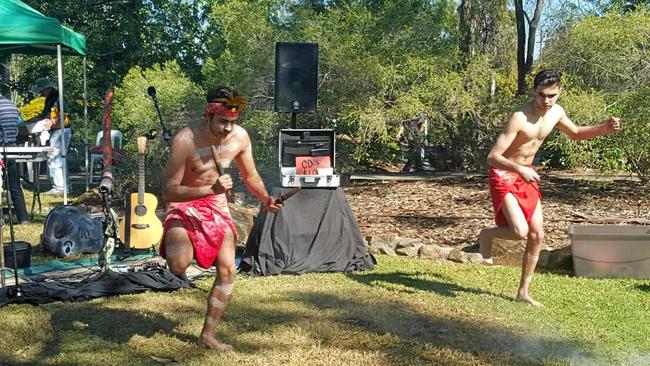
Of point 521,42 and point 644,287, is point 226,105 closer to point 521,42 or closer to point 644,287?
point 644,287

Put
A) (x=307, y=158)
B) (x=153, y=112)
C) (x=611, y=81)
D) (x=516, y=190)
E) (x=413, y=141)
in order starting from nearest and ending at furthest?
(x=516, y=190) < (x=307, y=158) < (x=611, y=81) < (x=153, y=112) < (x=413, y=141)

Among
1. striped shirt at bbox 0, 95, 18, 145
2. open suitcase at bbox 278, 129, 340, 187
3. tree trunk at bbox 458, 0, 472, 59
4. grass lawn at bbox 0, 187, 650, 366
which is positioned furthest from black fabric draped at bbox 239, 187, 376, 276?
tree trunk at bbox 458, 0, 472, 59

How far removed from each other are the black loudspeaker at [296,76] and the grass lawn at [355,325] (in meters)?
2.53

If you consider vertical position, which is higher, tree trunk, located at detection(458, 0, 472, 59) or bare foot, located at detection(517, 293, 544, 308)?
tree trunk, located at detection(458, 0, 472, 59)

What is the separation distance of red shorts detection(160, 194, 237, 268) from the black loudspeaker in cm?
414

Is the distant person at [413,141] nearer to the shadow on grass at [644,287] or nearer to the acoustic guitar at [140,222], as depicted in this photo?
the acoustic guitar at [140,222]

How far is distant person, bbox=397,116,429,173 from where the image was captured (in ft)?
45.0

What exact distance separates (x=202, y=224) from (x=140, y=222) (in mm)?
3536

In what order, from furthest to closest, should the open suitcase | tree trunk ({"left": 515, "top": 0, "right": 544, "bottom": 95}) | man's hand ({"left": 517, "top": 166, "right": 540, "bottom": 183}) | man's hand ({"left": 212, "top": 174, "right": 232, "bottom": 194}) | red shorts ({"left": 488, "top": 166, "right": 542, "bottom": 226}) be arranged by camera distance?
tree trunk ({"left": 515, "top": 0, "right": 544, "bottom": 95}) < the open suitcase < red shorts ({"left": 488, "top": 166, "right": 542, "bottom": 226}) < man's hand ({"left": 517, "top": 166, "right": 540, "bottom": 183}) < man's hand ({"left": 212, "top": 174, "right": 232, "bottom": 194})

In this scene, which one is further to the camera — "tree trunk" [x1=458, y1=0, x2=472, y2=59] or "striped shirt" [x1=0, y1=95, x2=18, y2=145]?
"tree trunk" [x1=458, y1=0, x2=472, y2=59]

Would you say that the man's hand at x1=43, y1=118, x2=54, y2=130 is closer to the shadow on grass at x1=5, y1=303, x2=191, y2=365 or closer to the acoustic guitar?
the acoustic guitar

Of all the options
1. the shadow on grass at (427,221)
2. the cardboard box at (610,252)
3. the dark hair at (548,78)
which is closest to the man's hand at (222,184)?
the dark hair at (548,78)

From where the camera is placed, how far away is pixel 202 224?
170 inches

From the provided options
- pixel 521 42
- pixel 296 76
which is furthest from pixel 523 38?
pixel 296 76
